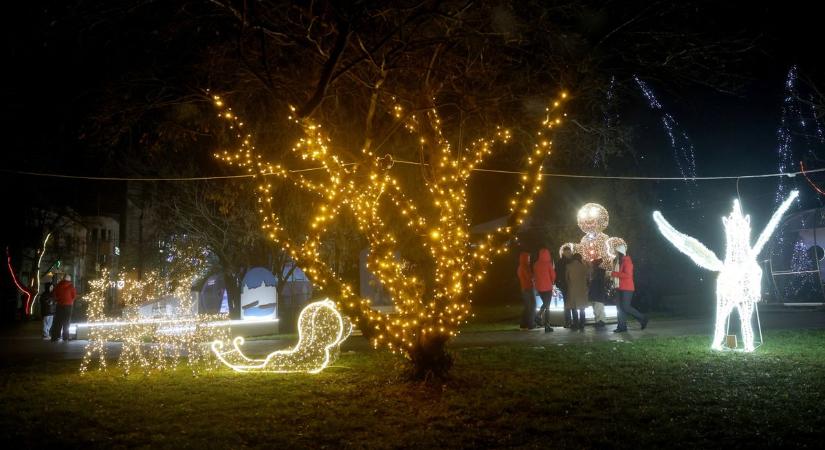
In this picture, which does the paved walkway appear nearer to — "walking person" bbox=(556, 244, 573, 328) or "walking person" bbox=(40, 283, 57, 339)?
"walking person" bbox=(556, 244, 573, 328)

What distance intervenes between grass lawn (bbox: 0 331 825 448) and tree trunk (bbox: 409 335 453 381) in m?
0.27

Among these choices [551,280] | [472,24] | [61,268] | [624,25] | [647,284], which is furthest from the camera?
[61,268]

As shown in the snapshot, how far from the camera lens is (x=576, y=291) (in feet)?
46.4

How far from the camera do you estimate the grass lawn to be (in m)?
5.66

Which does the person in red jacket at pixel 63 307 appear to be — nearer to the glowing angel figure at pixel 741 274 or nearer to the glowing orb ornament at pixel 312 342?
the glowing orb ornament at pixel 312 342

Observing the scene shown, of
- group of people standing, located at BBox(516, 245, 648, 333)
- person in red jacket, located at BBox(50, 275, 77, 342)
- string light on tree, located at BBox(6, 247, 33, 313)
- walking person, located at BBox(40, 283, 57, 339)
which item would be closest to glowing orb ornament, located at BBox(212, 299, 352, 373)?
group of people standing, located at BBox(516, 245, 648, 333)

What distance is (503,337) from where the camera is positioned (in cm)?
1329

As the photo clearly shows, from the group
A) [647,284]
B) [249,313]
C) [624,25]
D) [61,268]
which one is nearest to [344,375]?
[624,25]

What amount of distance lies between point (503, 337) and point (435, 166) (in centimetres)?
556

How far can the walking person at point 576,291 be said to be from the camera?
1416 centimetres

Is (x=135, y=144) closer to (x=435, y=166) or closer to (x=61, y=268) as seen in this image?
(x=435, y=166)

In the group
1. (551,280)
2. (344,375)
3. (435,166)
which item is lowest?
(344,375)

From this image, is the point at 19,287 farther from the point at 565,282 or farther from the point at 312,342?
the point at 312,342

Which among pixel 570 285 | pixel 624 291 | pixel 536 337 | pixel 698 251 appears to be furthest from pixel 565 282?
pixel 698 251
